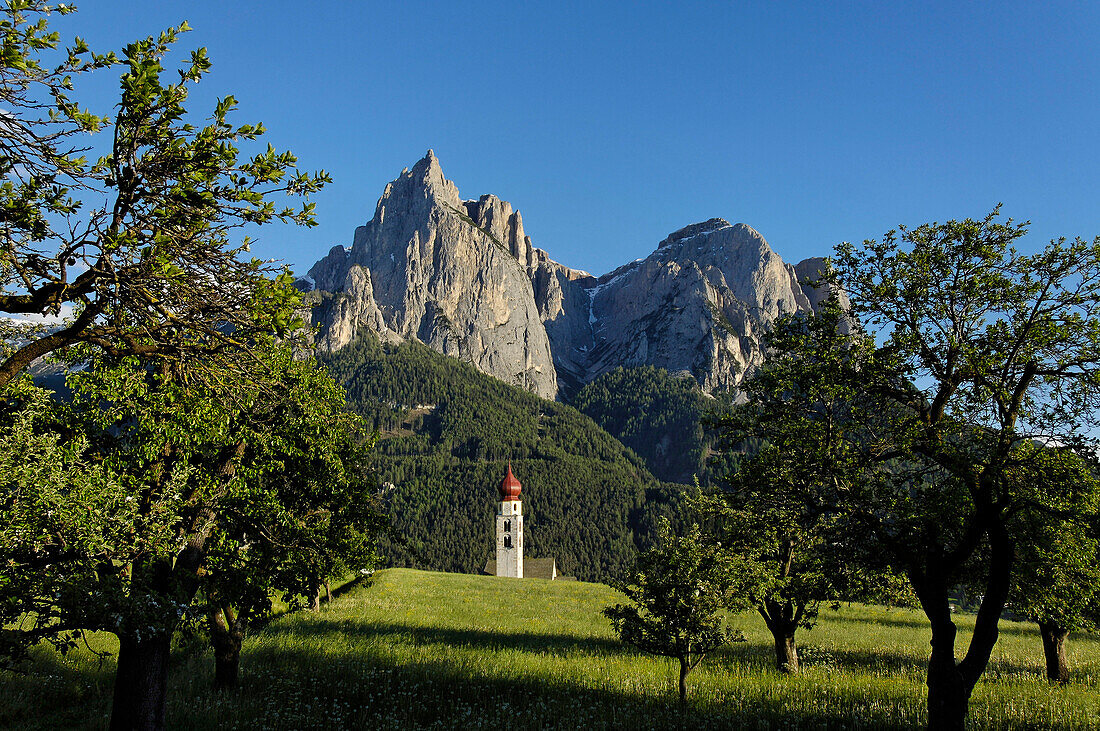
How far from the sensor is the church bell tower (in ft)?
316

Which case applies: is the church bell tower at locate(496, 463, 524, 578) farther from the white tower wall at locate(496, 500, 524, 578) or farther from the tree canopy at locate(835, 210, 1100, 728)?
the tree canopy at locate(835, 210, 1100, 728)

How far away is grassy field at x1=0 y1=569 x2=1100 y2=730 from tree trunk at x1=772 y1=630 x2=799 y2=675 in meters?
0.51

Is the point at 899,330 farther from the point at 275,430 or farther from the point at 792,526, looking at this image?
the point at 275,430

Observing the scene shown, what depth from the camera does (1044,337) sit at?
10.2 meters

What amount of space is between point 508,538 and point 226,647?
8485 cm

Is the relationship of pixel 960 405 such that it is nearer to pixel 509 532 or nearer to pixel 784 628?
pixel 784 628

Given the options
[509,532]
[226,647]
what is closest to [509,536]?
[509,532]

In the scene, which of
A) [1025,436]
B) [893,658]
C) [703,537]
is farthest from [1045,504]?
[893,658]

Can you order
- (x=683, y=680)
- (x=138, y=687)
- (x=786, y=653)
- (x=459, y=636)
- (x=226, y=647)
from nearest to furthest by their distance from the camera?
1. (x=138, y=687)
2. (x=683, y=680)
3. (x=226, y=647)
4. (x=786, y=653)
5. (x=459, y=636)

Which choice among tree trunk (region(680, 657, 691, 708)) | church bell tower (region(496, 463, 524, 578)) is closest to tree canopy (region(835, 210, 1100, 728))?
tree trunk (region(680, 657, 691, 708))

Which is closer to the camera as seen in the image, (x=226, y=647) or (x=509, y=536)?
(x=226, y=647)

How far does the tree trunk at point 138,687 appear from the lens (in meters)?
10.7

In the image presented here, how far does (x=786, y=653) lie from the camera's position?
19.7m

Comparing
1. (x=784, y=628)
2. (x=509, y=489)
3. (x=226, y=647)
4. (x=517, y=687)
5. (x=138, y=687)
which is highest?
(x=509, y=489)
